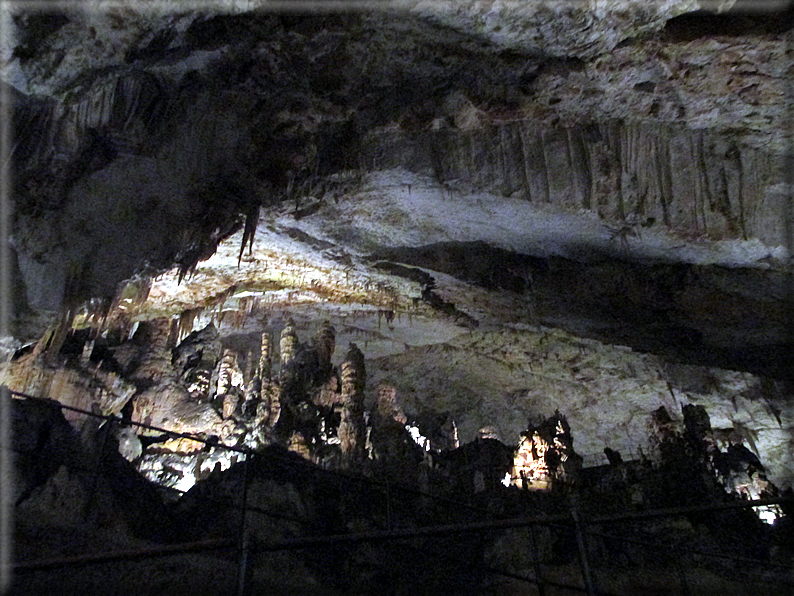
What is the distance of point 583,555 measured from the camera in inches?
90.8

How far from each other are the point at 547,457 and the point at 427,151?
8.59 m

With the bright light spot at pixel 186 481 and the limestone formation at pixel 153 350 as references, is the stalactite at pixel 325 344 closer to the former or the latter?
the limestone formation at pixel 153 350

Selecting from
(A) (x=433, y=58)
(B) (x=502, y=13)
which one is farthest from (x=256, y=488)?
(B) (x=502, y=13)

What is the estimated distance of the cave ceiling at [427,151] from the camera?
463 cm

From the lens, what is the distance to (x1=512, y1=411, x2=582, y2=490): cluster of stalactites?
11.1 m

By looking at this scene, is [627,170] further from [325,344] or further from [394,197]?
[325,344]

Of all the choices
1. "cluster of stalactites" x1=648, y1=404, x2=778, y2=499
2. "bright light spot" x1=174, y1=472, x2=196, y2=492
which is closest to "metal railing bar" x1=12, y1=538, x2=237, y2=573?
"bright light spot" x1=174, y1=472, x2=196, y2=492

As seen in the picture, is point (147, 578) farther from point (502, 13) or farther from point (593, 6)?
point (593, 6)

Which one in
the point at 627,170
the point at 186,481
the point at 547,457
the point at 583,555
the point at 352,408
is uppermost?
the point at 627,170

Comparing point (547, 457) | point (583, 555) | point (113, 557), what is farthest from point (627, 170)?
point (547, 457)

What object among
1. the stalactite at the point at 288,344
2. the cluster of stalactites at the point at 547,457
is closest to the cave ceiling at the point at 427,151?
the stalactite at the point at 288,344

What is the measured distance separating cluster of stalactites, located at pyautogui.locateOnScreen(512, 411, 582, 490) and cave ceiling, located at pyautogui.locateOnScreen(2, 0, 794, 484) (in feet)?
14.4

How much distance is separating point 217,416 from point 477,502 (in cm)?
586

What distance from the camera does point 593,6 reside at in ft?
13.5
